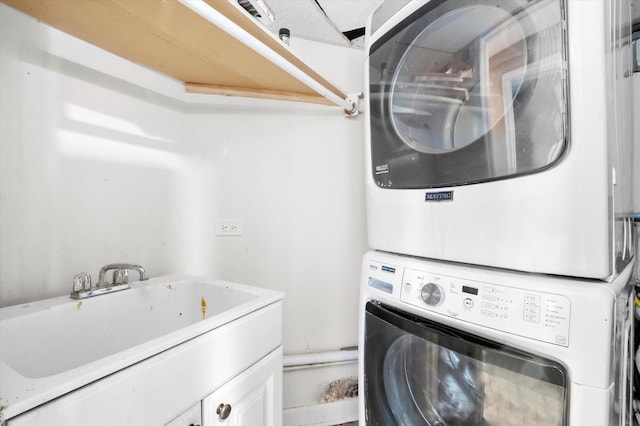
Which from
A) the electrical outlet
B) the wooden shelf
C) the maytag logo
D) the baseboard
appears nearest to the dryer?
the maytag logo

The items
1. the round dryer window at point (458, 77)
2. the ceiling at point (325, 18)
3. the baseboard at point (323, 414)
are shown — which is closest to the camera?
the round dryer window at point (458, 77)

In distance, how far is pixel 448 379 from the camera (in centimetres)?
83

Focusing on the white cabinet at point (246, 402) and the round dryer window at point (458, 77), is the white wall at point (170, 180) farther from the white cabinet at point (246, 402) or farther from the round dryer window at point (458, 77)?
the round dryer window at point (458, 77)

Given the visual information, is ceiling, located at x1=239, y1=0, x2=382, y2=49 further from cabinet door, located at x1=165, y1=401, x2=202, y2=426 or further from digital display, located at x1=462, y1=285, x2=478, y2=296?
cabinet door, located at x1=165, y1=401, x2=202, y2=426

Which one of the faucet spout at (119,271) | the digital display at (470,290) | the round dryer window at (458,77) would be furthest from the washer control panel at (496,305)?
the faucet spout at (119,271)

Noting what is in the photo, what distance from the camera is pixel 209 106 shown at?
161 centimetres

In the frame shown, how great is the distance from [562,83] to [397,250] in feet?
2.00

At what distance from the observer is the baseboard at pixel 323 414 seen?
5.21 feet

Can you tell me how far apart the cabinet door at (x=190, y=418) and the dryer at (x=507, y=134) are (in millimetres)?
752

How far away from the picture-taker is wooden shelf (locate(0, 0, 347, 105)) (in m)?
0.96

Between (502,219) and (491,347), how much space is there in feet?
1.02

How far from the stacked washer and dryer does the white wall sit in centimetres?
66

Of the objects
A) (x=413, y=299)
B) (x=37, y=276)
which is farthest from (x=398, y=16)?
(x=37, y=276)

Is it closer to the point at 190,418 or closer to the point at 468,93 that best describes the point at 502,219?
the point at 468,93
